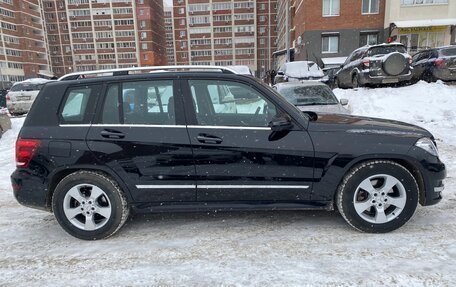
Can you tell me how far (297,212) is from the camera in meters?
4.12

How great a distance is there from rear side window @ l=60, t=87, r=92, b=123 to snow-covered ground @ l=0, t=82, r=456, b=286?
4.30ft

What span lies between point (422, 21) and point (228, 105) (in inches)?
1144

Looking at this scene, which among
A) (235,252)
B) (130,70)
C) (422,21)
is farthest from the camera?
(422,21)

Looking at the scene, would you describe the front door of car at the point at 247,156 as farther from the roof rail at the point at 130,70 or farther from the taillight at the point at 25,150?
the taillight at the point at 25,150

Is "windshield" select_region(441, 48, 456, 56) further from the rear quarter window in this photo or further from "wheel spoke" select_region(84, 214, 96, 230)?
"wheel spoke" select_region(84, 214, 96, 230)

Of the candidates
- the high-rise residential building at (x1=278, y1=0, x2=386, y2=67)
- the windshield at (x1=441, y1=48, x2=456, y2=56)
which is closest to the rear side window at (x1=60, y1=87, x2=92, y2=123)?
the windshield at (x1=441, y1=48, x2=456, y2=56)

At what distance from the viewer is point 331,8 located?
94.6 ft

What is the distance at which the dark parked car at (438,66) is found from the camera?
1209 centimetres

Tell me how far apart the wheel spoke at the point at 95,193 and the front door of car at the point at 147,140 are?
0.89 feet

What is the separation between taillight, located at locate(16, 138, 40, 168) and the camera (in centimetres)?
353

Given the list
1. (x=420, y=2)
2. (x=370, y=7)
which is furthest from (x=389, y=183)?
(x=420, y=2)

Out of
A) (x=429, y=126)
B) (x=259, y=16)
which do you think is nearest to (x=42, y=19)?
(x=259, y=16)

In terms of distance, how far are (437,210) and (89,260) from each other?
3862mm

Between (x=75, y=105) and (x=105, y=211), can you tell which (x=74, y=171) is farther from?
(x=75, y=105)
